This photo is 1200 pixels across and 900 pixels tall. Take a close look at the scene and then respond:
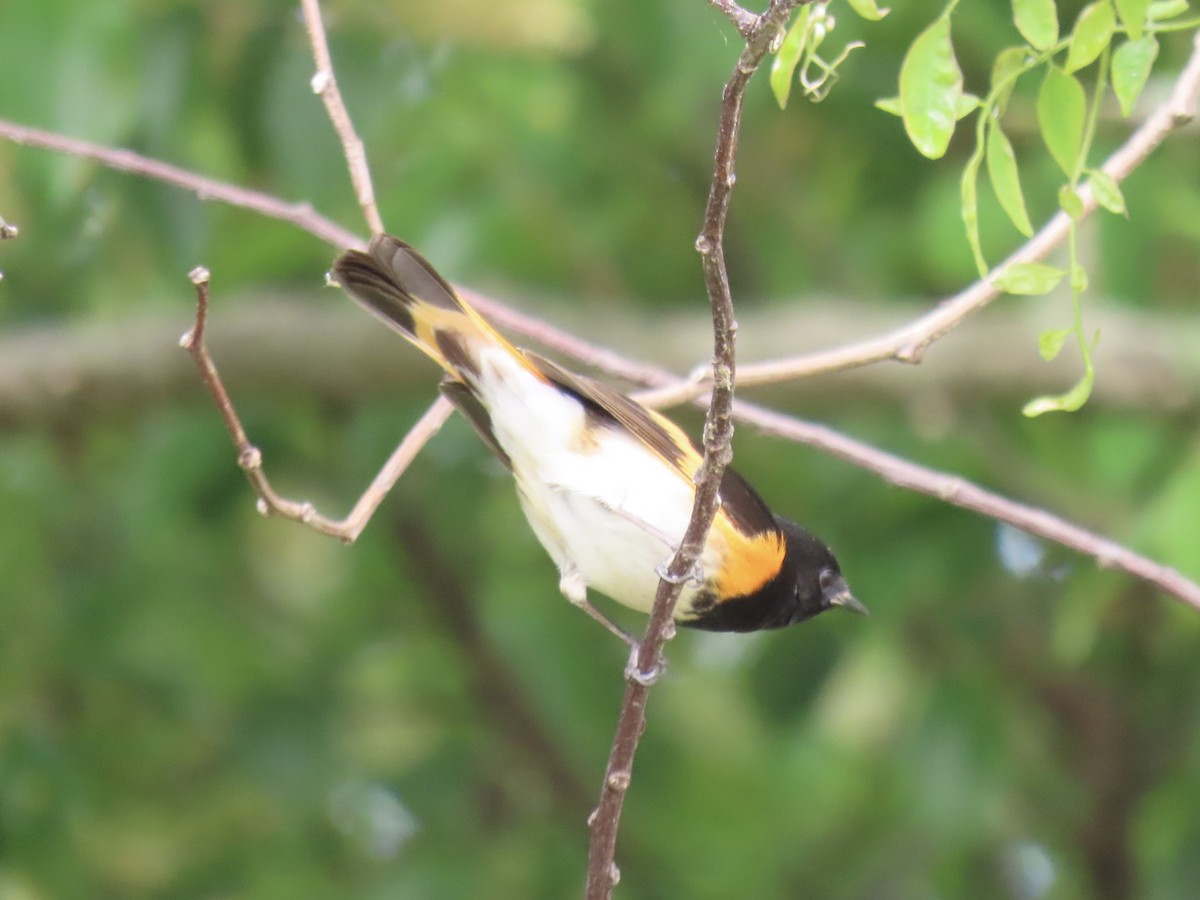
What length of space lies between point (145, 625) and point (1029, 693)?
Result: 345 centimetres

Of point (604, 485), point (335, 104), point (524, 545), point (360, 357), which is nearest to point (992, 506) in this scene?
point (604, 485)

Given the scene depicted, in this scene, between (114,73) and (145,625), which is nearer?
(114,73)

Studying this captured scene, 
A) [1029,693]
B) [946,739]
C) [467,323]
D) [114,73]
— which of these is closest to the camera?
[467,323]

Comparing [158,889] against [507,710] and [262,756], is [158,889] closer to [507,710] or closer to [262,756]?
[262,756]

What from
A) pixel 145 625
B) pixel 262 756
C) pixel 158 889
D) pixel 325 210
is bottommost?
pixel 158 889

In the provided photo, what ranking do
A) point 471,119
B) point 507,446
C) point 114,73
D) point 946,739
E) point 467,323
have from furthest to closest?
point 471,119 < point 946,739 < point 114,73 < point 507,446 < point 467,323

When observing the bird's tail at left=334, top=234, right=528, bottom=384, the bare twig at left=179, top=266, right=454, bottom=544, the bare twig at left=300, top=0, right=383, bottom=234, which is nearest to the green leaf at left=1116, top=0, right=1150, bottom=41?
the bare twig at left=179, top=266, right=454, bottom=544

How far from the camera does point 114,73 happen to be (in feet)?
14.0

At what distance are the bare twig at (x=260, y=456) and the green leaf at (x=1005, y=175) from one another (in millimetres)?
978

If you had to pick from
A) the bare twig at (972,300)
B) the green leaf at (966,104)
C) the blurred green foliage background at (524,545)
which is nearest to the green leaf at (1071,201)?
the green leaf at (966,104)

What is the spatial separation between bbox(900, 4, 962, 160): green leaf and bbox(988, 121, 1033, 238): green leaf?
6 centimetres

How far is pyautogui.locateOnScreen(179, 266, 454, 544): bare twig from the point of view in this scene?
2.11 meters

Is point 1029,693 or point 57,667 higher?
point 1029,693

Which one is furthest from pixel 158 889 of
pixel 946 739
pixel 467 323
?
pixel 467 323
